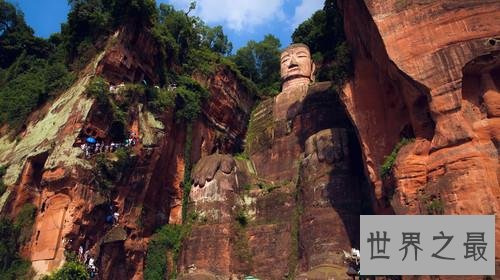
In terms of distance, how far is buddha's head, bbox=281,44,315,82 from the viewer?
34.8 m

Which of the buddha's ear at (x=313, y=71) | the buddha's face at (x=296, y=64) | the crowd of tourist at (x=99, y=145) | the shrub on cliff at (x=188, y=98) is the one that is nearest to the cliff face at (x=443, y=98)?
the crowd of tourist at (x=99, y=145)

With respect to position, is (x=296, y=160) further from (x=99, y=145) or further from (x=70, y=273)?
(x=70, y=273)

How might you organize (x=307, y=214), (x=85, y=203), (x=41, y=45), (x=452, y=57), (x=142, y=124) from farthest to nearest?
(x=41, y=45), (x=142, y=124), (x=307, y=214), (x=85, y=203), (x=452, y=57)

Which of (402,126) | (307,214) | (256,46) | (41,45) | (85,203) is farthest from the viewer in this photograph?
(256,46)

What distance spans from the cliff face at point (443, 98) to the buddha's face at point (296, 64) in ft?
48.8

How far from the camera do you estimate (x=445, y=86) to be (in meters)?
17.1

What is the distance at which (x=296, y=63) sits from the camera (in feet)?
114

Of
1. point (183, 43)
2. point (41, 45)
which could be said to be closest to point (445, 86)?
point (183, 43)

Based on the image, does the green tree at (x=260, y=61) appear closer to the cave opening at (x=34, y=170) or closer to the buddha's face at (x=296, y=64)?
the buddha's face at (x=296, y=64)

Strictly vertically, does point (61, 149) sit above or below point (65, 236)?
above

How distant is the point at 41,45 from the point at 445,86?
26619 millimetres

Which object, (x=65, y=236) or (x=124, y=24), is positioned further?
(x=124, y=24)

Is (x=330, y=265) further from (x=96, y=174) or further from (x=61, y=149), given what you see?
(x=61, y=149)

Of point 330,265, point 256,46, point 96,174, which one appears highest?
point 256,46
